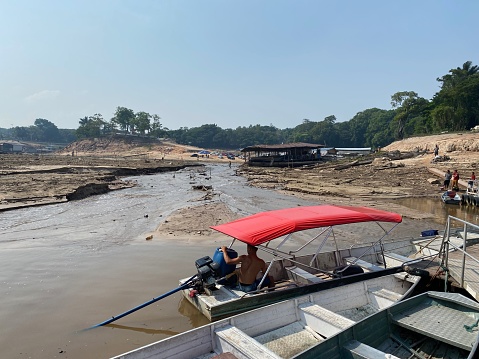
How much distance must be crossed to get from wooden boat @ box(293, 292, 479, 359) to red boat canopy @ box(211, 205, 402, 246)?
7.04ft

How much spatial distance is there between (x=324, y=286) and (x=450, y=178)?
22178 mm

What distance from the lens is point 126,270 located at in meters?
10.8

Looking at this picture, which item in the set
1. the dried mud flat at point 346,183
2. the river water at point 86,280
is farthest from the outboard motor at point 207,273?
the dried mud flat at point 346,183

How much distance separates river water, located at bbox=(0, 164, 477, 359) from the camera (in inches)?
273

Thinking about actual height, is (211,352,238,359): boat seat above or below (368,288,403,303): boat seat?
above

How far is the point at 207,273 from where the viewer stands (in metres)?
7.27

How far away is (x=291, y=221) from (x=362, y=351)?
3.05 metres

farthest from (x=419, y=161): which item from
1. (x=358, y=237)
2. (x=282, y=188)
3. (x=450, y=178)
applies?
(x=358, y=237)

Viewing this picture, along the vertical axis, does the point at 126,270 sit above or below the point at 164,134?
below

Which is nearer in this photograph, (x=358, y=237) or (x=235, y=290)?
(x=235, y=290)

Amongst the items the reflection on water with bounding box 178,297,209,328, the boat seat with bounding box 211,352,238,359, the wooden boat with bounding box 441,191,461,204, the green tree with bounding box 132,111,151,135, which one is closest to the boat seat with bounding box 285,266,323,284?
the reflection on water with bounding box 178,297,209,328

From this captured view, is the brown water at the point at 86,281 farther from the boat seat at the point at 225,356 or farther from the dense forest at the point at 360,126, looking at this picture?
the dense forest at the point at 360,126

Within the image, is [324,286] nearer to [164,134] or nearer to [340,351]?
[340,351]

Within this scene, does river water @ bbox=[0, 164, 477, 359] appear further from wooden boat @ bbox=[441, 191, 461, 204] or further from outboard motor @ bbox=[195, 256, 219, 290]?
wooden boat @ bbox=[441, 191, 461, 204]
